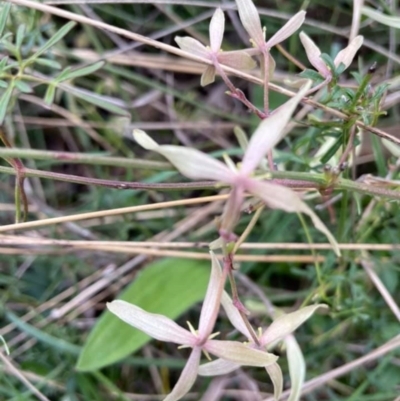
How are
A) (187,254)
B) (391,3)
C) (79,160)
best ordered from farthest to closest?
(187,254) → (391,3) → (79,160)

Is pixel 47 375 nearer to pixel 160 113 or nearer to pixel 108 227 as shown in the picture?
pixel 108 227

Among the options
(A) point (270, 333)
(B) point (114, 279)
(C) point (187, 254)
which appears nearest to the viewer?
(A) point (270, 333)

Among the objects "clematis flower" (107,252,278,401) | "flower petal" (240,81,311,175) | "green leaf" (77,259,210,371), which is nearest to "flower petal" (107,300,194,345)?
"clematis flower" (107,252,278,401)

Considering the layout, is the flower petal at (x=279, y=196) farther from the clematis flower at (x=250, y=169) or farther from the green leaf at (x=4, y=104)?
the green leaf at (x=4, y=104)

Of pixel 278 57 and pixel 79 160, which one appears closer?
pixel 79 160

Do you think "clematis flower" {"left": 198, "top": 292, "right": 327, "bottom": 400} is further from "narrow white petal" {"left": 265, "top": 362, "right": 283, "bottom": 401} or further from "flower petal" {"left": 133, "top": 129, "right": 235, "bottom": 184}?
"flower petal" {"left": 133, "top": 129, "right": 235, "bottom": 184}

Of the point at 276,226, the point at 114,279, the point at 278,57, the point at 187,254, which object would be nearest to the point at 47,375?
the point at 114,279

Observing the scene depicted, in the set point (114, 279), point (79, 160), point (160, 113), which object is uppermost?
point (79, 160)

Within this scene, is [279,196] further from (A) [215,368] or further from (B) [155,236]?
(B) [155,236]
